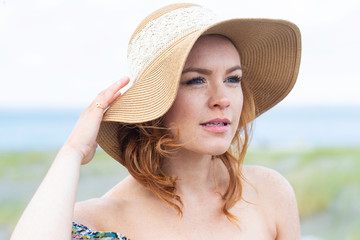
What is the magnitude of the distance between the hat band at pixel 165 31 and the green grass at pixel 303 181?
7895mm

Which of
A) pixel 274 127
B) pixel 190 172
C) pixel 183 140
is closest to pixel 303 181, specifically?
pixel 190 172

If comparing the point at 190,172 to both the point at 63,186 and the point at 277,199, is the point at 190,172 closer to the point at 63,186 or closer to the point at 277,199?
the point at 277,199

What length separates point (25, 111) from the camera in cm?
3067

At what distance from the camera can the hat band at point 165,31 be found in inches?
77.4

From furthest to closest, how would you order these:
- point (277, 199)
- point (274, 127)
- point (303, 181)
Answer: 1. point (274, 127)
2. point (303, 181)
3. point (277, 199)

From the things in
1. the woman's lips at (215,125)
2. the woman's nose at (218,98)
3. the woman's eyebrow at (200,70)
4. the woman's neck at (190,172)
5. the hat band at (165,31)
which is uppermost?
the hat band at (165,31)

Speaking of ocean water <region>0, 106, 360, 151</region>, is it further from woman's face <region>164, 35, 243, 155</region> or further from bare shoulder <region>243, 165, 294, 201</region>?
woman's face <region>164, 35, 243, 155</region>

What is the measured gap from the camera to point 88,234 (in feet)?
6.29

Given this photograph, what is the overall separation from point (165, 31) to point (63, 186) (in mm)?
743

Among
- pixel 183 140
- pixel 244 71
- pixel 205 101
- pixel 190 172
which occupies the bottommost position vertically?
pixel 190 172

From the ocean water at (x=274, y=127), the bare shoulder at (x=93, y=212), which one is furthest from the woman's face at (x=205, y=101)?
the ocean water at (x=274, y=127)

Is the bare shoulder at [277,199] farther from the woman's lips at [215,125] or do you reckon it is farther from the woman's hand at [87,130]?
the woman's hand at [87,130]

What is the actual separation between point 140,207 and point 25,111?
30124mm

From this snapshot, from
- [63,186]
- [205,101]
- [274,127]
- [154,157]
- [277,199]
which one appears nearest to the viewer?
[63,186]
